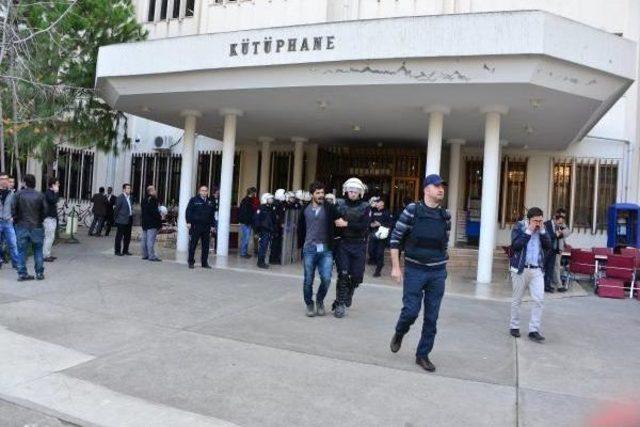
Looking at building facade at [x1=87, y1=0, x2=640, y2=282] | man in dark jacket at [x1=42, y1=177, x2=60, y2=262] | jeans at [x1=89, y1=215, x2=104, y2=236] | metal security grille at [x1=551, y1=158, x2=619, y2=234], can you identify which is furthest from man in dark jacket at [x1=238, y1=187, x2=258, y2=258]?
metal security grille at [x1=551, y1=158, x2=619, y2=234]

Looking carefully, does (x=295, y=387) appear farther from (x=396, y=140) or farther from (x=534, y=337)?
(x=396, y=140)

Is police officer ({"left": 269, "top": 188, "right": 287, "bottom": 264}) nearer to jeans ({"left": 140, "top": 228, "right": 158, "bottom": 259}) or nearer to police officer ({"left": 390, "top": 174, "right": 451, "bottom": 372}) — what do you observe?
jeans ({"left": 140, "top": 228, "right": 158, "bottom": 259})

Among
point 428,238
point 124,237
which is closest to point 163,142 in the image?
point 124,237

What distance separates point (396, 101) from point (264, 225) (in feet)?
12.8

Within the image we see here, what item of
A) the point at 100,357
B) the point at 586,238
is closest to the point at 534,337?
the point at 100,357

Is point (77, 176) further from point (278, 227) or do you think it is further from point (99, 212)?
point (278, 227)

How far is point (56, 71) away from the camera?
49.7 feet

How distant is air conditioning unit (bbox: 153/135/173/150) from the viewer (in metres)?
22.3

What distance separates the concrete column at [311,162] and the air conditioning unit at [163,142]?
5603 millimetres

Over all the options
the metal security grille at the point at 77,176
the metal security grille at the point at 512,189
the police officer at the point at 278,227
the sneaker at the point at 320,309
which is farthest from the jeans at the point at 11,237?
the metal security grille at the point at 77,176

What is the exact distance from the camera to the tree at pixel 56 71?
40.8 ft

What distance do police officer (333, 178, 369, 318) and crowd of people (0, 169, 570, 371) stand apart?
1cm

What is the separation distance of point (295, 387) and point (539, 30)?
7.49 m

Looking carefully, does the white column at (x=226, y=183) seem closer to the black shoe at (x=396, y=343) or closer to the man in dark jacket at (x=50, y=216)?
the man in dark jacket at (x=50, y=216)
